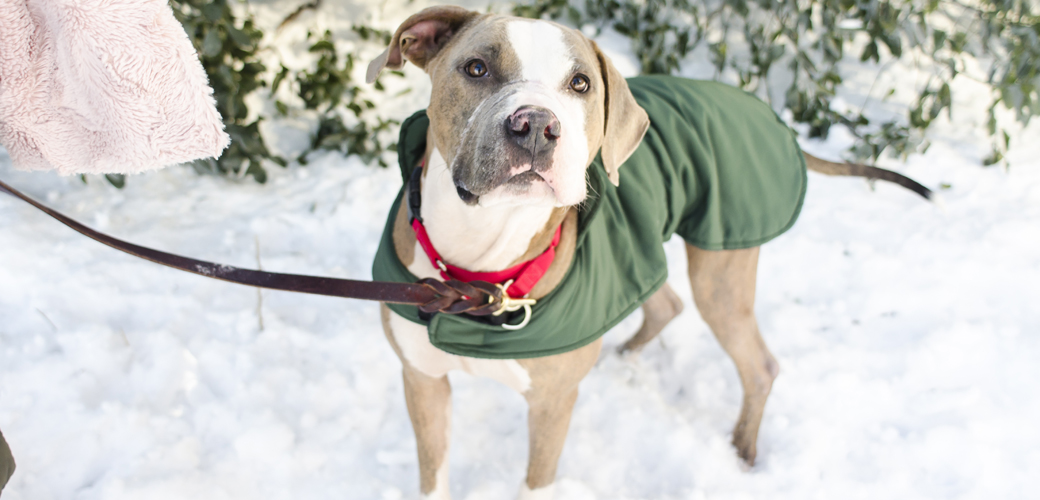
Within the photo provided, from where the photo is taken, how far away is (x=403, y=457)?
2373 millimetres

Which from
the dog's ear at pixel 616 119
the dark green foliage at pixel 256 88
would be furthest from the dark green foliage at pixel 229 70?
the dog's ear at pixel 616 119

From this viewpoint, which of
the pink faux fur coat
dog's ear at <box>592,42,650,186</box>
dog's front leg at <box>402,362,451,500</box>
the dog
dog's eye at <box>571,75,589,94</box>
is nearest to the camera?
the pink faux fur coat

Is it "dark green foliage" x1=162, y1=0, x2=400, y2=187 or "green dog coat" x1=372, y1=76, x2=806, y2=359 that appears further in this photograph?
"dark green foliage" x1=162, y1=0, x2=400, y2=187

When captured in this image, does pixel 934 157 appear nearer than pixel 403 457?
No

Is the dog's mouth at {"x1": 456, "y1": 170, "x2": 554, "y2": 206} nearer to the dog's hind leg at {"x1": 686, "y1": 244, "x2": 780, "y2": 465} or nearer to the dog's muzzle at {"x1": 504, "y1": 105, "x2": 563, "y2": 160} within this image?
the dog's muzzle at {"x1": 504, "y1": 105, "x2": 563, "y2": 160}

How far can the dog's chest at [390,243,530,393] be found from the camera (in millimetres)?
1751

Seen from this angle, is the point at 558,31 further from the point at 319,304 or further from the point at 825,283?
the point at 825,283

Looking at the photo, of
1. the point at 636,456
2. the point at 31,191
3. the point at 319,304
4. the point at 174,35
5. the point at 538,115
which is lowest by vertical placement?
the point at 636,456

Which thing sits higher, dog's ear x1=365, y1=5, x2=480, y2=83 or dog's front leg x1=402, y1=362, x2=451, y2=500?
dog's ear x1=365, y1=5, x2=480, y2=83

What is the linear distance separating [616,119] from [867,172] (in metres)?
1.24

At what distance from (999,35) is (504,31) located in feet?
12.4

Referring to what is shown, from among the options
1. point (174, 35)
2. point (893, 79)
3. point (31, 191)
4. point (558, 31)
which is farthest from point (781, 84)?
point (31, 191)

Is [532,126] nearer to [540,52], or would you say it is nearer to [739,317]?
[540,52]

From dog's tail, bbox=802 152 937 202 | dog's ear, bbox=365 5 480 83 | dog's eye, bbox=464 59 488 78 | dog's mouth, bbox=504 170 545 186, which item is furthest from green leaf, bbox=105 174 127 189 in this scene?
dog's tail, bbox=802 152 937 202
